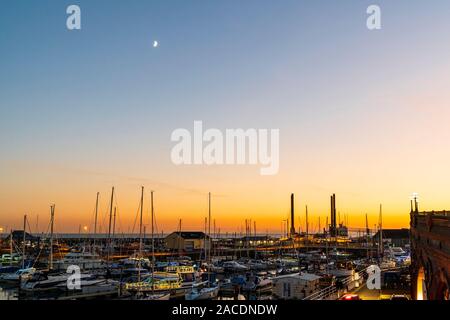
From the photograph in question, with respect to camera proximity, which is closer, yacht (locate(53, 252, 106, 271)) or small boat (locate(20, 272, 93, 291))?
small boat (locate(20, 272, 93, 291))

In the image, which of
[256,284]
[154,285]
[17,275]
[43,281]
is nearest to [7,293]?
[17,275]

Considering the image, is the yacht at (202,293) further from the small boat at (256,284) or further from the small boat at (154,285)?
the small boat at (256,284)

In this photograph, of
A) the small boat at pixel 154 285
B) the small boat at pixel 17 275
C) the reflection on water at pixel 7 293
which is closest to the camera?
the small boat at pixel 154 285

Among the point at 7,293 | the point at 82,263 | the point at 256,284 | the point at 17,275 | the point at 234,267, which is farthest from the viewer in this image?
the point at 234,267

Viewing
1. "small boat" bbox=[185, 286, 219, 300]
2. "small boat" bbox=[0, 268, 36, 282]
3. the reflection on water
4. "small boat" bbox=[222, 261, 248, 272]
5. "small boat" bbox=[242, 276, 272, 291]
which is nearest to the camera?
"small boat" bbox=[185, 286, 219, 300]

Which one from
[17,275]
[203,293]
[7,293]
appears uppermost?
[203,293]

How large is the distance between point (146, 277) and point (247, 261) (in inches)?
1136

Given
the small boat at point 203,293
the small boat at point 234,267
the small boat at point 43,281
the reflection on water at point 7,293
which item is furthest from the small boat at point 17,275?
the small boat at point 234,267

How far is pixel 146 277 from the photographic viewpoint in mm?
46656

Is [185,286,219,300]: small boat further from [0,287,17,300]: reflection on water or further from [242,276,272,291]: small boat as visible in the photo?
[0,287,17,300]: reflection on water

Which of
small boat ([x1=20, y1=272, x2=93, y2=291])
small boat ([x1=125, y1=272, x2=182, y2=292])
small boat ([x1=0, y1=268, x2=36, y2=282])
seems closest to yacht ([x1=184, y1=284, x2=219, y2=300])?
small boat ([x1=125, y1=272, x2=182, y2=292])

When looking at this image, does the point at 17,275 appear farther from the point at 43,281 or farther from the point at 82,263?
the point at 43,281
